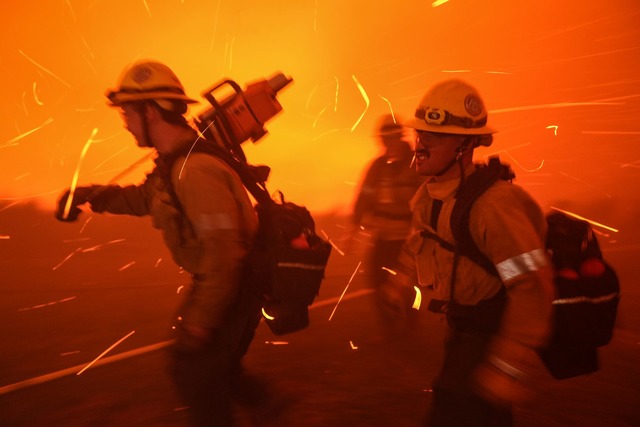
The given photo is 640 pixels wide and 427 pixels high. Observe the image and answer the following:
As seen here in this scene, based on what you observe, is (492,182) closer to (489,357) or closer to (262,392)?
(489,357)

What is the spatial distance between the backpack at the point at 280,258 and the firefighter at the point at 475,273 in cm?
46

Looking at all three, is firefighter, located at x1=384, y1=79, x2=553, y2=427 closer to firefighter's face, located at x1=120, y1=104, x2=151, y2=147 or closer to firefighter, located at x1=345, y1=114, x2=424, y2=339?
firefighter's face, located at x1=120, y1=104, x2=151, y2=147

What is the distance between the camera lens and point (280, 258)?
279 cm

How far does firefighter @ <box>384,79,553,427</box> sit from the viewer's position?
214cm

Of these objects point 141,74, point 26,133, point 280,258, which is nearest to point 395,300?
point 280,258

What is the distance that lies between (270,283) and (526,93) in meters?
16.4

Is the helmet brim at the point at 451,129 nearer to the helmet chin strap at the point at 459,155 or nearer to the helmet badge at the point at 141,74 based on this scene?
the helmet chin strap at the point at 459,155

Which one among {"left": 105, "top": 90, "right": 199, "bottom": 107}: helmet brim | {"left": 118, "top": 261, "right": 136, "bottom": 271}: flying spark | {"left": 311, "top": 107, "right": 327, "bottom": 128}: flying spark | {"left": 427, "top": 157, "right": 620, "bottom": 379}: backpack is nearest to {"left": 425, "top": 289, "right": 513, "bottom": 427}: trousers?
{"left": 427, "top": 157, "right": 620, "bottom": 379}: backpack

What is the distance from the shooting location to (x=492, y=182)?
7.58 ft

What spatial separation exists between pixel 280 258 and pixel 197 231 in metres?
0.37

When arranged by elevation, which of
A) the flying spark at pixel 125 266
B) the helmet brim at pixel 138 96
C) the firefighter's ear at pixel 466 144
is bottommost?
the flying spark at pixel 125 266

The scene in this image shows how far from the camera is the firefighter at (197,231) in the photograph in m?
2.57

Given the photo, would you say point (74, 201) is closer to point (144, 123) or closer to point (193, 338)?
point (144, 123)

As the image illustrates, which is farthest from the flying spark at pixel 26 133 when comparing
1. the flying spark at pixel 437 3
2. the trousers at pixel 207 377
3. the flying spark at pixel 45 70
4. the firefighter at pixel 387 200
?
the trousers at pixel 207 377
